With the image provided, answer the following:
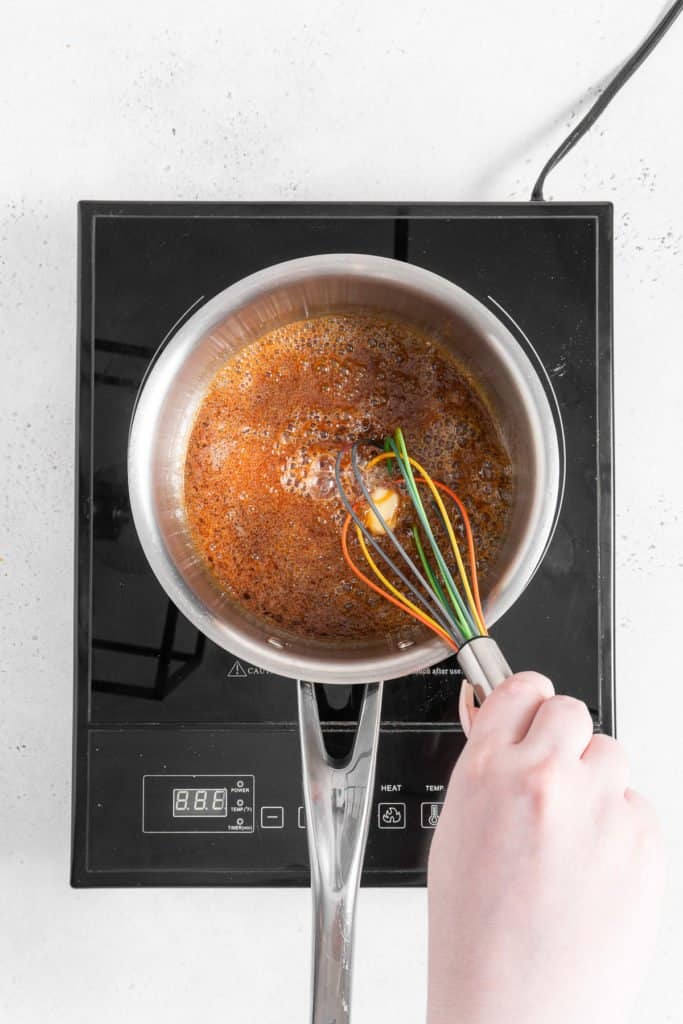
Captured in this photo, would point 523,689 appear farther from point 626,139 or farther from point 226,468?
point 626,139

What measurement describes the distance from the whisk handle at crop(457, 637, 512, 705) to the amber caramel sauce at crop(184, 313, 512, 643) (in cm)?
11

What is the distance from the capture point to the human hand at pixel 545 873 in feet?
1.28

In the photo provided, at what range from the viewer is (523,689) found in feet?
1.30

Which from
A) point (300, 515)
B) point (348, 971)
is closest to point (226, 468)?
point (300, 515)

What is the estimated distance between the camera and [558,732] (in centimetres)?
39

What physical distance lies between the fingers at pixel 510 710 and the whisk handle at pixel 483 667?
0.6 inches

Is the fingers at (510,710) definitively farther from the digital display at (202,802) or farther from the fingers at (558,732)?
the digital display at (202,802)

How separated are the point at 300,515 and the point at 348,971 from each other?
275 mm

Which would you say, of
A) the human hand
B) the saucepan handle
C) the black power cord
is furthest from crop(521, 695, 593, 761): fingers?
the black power cord

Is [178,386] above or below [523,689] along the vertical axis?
above

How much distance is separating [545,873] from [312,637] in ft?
0.65

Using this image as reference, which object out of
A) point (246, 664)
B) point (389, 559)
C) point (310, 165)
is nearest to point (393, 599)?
point (389, 559)

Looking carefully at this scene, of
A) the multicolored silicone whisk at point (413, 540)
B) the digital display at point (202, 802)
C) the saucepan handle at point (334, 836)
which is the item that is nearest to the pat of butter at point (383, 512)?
the multicolored silicone whisk at point (413, 540)

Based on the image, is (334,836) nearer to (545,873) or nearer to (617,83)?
(545,873)
